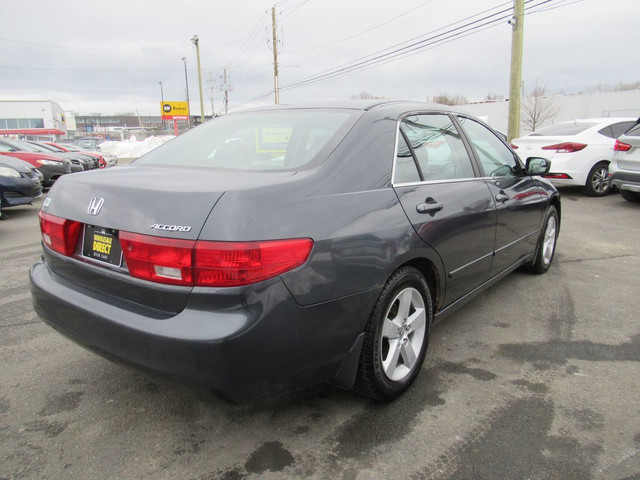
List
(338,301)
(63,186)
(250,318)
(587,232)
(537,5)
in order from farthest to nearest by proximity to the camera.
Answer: (537,5) → (587,232) → (63,186) → (338,301) → (250,318)

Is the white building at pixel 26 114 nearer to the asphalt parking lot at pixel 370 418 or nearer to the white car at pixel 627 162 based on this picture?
the white car at pixel 627 162

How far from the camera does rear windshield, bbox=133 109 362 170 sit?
238cm

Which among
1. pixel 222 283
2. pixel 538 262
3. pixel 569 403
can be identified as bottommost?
pixel 569 403

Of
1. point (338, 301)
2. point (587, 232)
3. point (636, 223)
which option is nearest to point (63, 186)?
point (338, 301)

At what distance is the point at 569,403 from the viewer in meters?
2.51

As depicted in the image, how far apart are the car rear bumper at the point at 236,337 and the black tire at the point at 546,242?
9.72 ft

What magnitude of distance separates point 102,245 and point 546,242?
411 centimetres

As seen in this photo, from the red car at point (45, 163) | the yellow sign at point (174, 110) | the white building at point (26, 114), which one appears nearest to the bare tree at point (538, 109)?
the yellow sign at point (174, 110)

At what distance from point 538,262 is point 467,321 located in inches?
56.7

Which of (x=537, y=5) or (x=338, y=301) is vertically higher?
(x=537, y=5)

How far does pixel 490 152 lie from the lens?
3.71 meters

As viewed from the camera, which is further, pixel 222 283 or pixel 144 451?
pixel 144 451

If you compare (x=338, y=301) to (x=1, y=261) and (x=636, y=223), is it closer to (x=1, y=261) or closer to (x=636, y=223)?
(x=1, y=261)

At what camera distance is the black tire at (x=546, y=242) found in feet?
14.7
